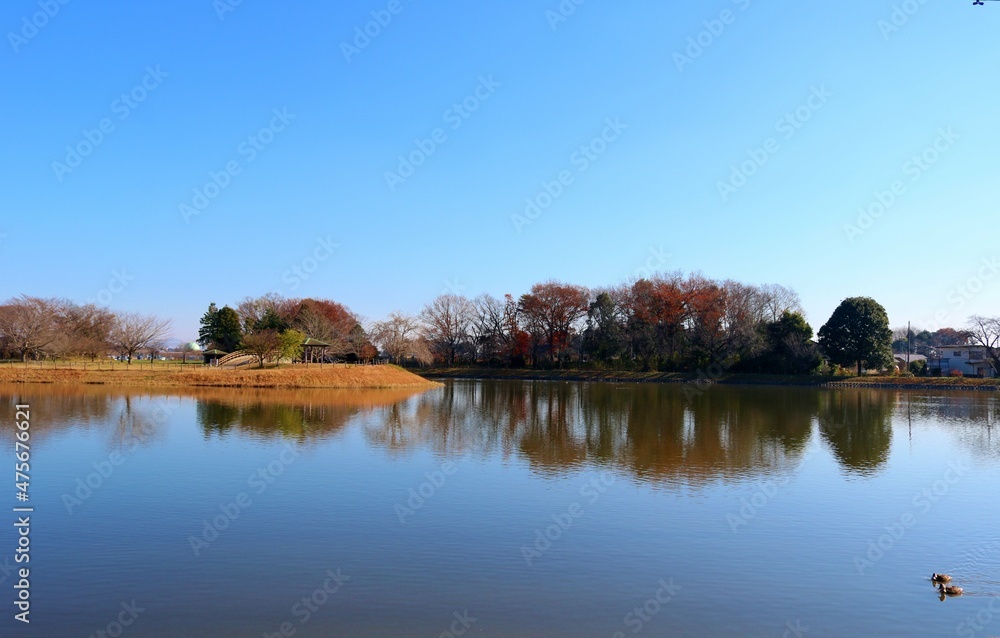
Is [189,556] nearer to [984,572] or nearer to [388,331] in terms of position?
[984,572]

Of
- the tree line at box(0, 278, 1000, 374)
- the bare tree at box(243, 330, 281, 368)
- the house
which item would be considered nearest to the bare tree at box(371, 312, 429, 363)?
the tree line at box(0, 278, 1000, 374)

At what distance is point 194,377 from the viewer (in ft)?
122

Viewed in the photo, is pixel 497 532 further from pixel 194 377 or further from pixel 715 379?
Answer: pixel 715 379

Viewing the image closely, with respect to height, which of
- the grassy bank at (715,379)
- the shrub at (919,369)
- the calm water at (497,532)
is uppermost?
the shrub at (919,369)

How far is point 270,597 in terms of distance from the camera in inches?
282

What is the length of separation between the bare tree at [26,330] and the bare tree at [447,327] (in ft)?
100

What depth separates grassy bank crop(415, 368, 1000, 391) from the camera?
5000 cm

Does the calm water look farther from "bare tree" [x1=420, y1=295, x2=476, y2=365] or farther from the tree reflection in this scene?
"bare tree" [x1=420, y1=295, x2=476, y2=365]

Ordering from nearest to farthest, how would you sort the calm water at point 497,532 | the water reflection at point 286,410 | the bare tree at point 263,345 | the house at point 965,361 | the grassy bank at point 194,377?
1. the calm water at point 497,532
2. the water reflection at point 286,410
3. the grassy bank at point 194,377
4. the bare tree at point 263,345
5. the house at point 965,361

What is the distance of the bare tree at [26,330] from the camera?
149 feet

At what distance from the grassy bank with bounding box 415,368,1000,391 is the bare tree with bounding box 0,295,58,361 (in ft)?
93.0

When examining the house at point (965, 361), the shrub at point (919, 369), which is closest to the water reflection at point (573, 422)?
the shrub at point (919, 369)

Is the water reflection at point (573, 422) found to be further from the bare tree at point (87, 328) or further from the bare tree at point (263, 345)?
the bare tree at point (87, 328)

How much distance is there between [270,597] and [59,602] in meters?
1.97
